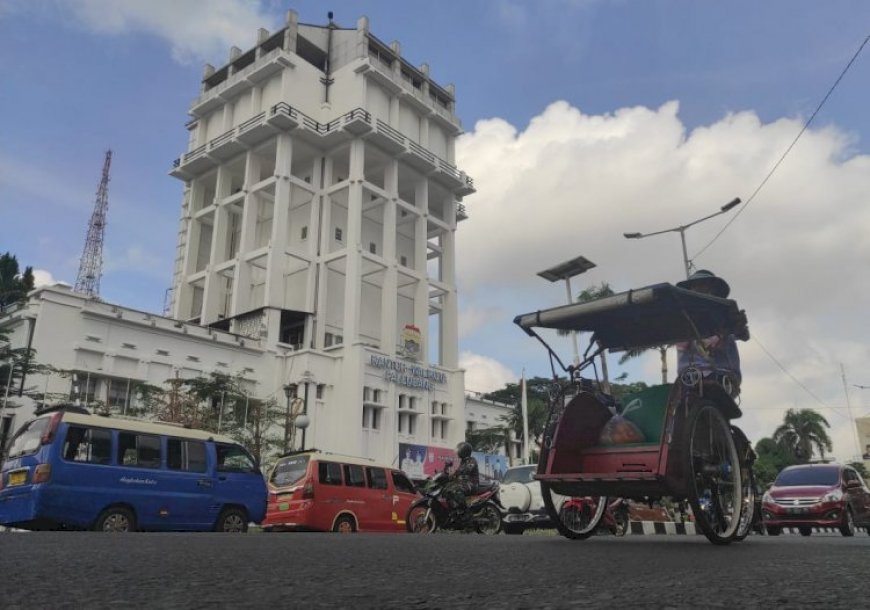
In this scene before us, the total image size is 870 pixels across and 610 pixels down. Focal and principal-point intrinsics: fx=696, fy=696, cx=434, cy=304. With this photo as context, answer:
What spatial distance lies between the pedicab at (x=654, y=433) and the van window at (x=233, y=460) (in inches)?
313

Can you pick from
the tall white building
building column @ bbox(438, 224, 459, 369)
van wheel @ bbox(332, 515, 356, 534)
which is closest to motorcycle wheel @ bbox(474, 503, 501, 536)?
van wheel @ bbox(332, 515, 356, 534)

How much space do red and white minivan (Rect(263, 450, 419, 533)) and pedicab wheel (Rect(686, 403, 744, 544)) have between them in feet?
31.8

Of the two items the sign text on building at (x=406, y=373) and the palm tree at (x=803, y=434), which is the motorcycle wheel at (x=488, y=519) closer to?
the sign text on building at (x=406, y=373)

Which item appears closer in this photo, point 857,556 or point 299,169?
point 857,556

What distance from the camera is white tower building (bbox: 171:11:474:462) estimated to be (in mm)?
43375

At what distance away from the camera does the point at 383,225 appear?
52344 millimetres

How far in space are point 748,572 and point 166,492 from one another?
423 inches

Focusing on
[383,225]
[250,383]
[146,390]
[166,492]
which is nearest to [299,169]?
[383,225]

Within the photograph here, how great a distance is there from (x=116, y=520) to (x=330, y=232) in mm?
40330

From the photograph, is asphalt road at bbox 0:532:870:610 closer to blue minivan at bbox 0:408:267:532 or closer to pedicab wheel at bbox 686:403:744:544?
pedicab wheel at bbox 686:403:744:544

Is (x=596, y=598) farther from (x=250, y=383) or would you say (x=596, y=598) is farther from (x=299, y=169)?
(x=299, y=169)

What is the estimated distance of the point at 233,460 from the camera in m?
13.2

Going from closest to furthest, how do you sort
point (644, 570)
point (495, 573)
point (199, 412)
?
1. point (495, 573)
2. point (644, 570)
3. point (199, 412)

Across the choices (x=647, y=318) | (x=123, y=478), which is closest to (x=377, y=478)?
(x=123, y=478)
